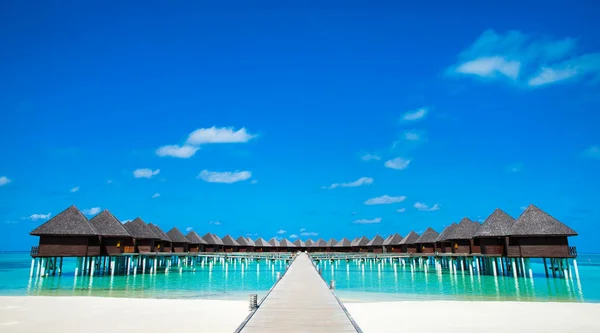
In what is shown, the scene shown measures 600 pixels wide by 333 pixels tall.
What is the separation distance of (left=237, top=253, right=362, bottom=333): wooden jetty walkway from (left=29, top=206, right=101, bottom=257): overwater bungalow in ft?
75.3

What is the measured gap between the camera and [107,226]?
33.5 m

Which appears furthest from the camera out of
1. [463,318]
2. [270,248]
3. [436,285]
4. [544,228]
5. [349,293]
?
[270,248]

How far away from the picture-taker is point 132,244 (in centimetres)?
3600

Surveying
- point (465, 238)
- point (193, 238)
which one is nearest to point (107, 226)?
point (193, 238)

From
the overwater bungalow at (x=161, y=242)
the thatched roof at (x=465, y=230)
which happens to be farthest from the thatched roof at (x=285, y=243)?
the thatched roof at (x=465, y=230)

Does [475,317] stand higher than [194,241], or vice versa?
[194,241]

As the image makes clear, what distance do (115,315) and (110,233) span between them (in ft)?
67.4

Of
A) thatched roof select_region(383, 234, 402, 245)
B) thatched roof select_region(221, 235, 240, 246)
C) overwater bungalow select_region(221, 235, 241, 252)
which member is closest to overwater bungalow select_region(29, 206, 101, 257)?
overwater bungalow select_region(221, 235, 241, 252)

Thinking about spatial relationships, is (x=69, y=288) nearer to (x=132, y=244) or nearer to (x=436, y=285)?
(x=132, y=244)

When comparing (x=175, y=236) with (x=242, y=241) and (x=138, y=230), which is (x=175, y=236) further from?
(x=242, y=241)

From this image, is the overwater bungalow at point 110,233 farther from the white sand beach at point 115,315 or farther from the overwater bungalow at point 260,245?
the overwater bungalow at point 260,245

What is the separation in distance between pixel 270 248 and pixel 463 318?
6806 centimetres

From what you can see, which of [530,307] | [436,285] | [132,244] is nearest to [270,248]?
[132,244]

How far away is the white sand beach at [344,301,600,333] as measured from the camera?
12.4m
